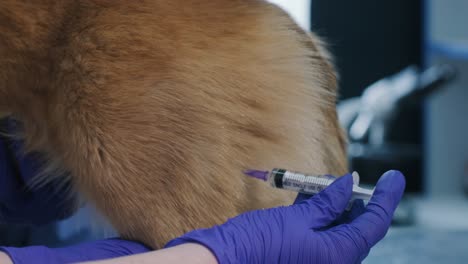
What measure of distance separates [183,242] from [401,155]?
2711mm

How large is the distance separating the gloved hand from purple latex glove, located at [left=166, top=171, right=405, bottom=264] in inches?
15.6

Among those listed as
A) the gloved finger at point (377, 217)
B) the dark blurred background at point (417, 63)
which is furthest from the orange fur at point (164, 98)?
the dark blurred background at point (417, 63)

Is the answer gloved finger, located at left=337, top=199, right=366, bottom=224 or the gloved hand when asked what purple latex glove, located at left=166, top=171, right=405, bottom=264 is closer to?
gloved finger, located at left=337, top=199, right=366, bottom=224

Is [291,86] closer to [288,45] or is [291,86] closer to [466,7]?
[288,45]

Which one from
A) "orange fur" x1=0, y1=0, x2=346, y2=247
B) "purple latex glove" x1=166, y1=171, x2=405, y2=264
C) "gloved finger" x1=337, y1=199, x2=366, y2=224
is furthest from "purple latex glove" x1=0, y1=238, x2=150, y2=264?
"gloved finger" x1=337, y1=199, x2=366, y2=224

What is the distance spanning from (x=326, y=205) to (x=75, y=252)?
29 cm

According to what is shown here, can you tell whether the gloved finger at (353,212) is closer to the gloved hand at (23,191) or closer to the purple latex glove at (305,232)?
the purple latex glove at (305,232)

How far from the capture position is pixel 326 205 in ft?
2.37

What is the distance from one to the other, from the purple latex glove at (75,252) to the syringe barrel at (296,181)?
179 mm

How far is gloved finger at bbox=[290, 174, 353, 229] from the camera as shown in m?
0.71

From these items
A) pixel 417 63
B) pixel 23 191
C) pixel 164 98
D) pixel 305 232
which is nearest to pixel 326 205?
pixel 305 232

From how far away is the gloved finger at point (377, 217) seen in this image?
0.70 metres

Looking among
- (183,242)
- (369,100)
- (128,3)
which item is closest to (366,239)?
(183,242)

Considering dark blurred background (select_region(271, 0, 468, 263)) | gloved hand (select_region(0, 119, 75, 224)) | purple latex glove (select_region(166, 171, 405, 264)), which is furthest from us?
dark blurred background (select_region(271, 0, 468, 263))
